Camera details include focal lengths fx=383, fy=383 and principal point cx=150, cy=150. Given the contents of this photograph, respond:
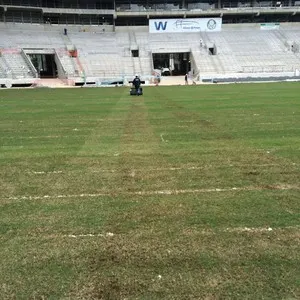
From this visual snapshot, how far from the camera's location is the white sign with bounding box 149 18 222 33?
6694cm

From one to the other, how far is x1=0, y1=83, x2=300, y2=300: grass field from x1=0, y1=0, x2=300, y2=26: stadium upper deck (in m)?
60.2

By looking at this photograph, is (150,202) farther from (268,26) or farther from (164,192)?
(268,26)

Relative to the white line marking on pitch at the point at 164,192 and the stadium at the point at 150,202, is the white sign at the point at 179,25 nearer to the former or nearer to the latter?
the stadium at the point at 150,202

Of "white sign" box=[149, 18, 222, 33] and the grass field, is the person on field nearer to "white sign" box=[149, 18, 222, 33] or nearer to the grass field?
the grass field

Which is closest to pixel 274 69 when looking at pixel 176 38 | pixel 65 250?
pixel 176 38

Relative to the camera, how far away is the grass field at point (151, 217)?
3.96m

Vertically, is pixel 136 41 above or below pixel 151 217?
above

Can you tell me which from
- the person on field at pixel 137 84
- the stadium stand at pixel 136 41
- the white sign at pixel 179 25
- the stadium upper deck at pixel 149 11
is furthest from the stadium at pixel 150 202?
the stadium upper deck at pixel 149 11

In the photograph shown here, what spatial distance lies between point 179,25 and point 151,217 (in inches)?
2590

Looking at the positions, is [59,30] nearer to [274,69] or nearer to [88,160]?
[274,69]

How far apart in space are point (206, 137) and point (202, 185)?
465 cm

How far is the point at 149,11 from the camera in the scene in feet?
226

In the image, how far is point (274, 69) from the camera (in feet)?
187

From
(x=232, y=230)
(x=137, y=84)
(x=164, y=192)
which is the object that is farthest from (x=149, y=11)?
(x=232, y=230)
